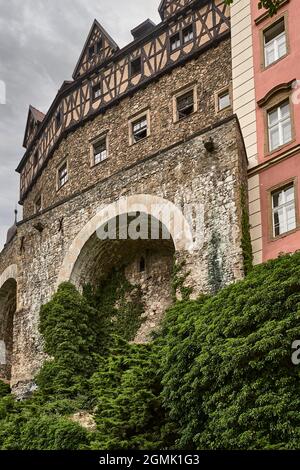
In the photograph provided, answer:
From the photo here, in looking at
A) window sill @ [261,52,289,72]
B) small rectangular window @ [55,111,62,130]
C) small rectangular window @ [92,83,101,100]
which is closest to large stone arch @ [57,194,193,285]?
window sill @ [261,52,289,72]

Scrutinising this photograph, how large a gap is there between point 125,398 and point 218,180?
5529 millimetres

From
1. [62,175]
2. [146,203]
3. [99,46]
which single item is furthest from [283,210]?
[99,46]

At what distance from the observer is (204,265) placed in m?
Result: 17.5

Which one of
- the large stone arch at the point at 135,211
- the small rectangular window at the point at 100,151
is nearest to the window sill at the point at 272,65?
the large stone arch at the point at 135,211

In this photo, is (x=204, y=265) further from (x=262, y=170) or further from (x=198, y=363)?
(x=198, y=363)

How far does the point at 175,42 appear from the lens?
2425 centimetres

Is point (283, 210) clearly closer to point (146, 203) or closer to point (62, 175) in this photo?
point (146, 203)

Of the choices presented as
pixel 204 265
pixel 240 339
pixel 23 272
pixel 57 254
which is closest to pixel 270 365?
pixel 240 339

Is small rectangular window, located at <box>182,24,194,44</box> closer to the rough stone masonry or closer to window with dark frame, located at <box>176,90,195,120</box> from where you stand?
the rough stone masonry

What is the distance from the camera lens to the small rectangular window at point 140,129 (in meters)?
24.2

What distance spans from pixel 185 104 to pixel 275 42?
4.64 metres

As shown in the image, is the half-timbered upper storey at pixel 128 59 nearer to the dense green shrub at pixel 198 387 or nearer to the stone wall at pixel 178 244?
the stone wall at pixel 178 244

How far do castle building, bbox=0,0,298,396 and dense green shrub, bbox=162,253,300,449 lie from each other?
239cm

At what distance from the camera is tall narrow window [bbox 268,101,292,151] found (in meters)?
18.0
